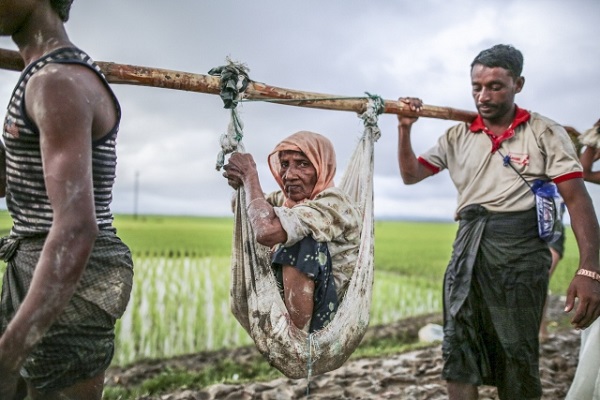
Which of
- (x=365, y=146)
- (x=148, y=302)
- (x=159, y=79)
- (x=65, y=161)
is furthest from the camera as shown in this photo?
(x=148, y=302)

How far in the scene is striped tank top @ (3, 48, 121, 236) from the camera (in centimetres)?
161

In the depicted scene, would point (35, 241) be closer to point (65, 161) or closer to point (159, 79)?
point (65, 161)

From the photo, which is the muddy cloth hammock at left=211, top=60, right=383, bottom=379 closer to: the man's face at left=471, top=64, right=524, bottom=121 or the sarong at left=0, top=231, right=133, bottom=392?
the sarong at left=0, top=231, right=133, bottom=392

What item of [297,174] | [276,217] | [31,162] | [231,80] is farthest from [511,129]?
[31,162]

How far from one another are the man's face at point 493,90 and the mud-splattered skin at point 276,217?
3.36ft

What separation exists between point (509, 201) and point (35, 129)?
95.6 inches

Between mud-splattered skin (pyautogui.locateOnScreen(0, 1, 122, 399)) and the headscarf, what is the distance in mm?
1374

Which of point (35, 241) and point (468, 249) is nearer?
point (35, 241)

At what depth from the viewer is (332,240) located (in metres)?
2.89

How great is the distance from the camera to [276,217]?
103 inches

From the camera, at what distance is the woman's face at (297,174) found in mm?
2936

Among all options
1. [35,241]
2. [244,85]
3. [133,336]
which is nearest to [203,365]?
[133,336]

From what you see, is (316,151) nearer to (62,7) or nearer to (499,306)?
(499,306)

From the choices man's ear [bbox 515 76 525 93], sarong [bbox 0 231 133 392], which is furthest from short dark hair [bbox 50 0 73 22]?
man's ear [bbox 515 76 525 93]
